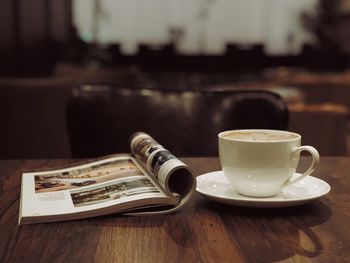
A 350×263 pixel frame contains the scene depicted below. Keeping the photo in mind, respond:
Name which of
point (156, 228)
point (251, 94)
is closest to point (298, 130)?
point (251, 94)

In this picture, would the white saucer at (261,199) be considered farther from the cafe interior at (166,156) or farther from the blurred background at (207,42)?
the blurred background at (207,42)

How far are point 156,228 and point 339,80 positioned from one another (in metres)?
3.76

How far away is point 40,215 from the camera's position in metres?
0.80

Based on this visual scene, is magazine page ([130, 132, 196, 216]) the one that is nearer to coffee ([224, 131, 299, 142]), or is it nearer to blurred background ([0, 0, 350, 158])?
coffee ([224, 131, 299, 142])

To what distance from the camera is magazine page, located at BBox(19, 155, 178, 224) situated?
0.81m

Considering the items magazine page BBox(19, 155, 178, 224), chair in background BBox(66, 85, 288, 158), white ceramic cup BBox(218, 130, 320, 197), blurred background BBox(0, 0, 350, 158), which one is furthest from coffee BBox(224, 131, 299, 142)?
blurred background BBox(0, 0, 350, 158)

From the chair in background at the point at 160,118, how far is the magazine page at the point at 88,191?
18.0 inches

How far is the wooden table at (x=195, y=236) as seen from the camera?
2.21 feet

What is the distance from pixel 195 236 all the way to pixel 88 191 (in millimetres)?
240

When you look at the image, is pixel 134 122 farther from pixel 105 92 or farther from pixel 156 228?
pixel 156 228

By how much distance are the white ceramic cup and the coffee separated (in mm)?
24

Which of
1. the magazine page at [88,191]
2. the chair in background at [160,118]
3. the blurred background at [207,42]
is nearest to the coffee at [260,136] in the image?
the magazine page at [88,191]

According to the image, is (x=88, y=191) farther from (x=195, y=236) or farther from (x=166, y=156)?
(x=195, y=236)

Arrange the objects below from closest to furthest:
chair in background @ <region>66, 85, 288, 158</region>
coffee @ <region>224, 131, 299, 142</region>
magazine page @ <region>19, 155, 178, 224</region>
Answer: magazine page @ <region>19, 155, 178, 224</region> < coffee @ <region>224, 131, 299, 142</region> < chair in background @ <region>66, 85, 288, 158</region>
